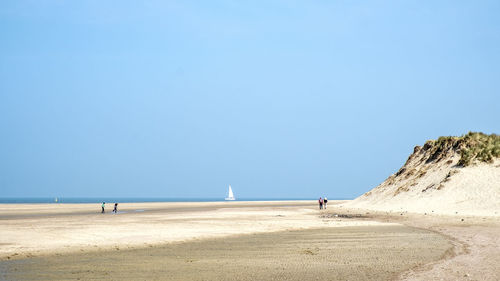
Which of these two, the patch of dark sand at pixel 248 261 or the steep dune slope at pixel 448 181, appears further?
the steep dune slope at pixel 448 181

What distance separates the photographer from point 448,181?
181 feet

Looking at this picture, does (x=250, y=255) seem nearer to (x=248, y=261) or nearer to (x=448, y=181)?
(x=248, y=261)

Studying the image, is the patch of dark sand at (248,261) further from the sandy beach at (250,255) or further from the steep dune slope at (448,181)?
the steep dune slope at (448,181)

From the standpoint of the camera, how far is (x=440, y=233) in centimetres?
2889

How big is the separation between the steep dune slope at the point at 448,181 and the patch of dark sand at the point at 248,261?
2502 cm

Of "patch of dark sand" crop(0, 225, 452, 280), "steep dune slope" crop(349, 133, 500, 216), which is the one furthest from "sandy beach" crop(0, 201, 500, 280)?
"steep dune slope" crop(349, 133, 500, 216)

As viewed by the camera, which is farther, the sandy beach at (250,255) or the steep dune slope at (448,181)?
the steep dune slope at (448,181)

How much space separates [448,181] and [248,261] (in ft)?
142

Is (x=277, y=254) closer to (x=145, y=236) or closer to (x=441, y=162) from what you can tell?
(x=145, y=236)

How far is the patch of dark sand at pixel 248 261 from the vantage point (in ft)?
50.5

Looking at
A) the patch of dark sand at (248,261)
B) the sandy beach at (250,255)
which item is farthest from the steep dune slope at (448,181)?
the patch of dark sand at (248,261)

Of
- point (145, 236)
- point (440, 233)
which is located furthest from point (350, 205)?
point (145, 236)

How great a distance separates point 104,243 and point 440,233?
19.4 meters

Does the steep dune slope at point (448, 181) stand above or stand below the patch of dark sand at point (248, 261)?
above
